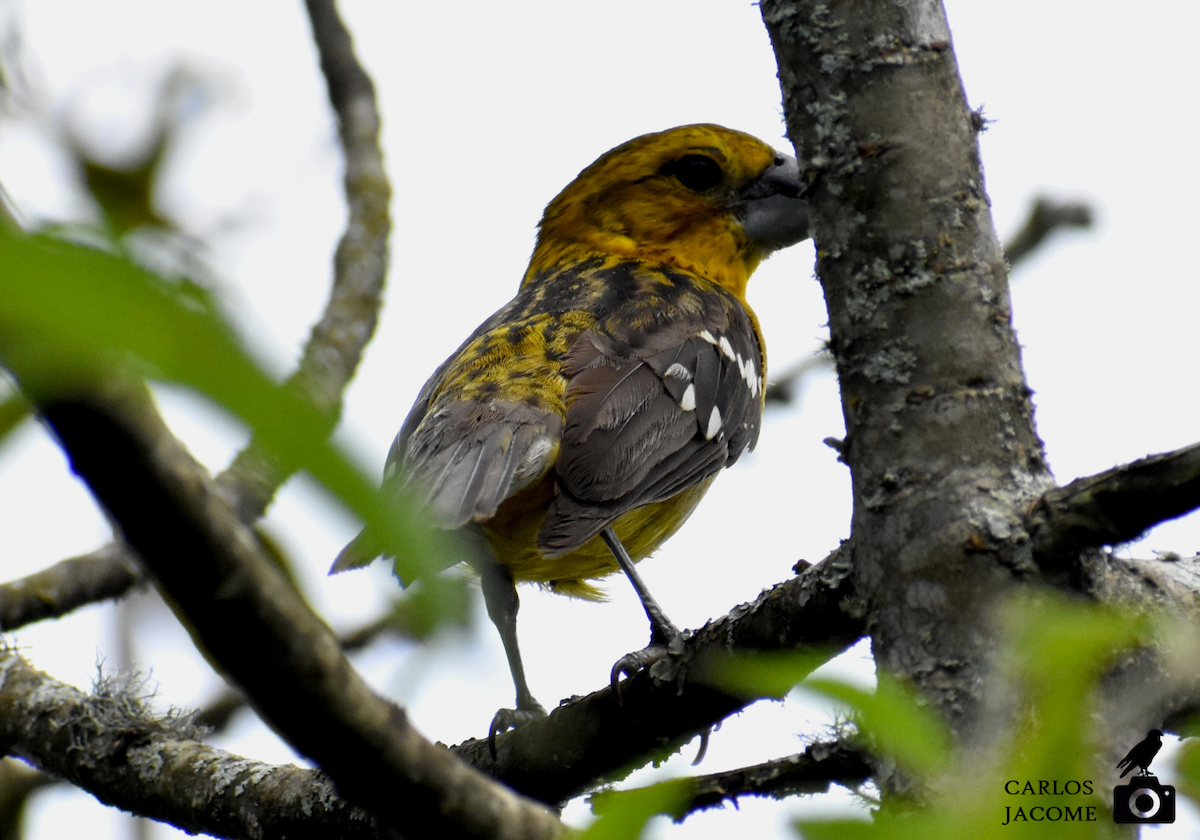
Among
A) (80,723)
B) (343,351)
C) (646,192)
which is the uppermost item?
(646,192)

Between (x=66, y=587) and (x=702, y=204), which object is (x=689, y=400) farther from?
(x=66, y=587)

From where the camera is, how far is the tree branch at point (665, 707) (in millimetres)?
2275

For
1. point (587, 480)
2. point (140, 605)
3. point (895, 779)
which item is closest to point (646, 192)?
point (587, 480)

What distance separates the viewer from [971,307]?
2148mm

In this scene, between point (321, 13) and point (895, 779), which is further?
point (321, 13)

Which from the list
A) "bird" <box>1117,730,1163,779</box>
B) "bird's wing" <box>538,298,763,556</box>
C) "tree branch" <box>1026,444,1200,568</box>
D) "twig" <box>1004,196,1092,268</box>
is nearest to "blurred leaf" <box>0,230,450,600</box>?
"bird" <box>1117,730,1163,779</box>

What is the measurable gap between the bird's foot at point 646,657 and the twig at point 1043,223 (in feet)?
8.03

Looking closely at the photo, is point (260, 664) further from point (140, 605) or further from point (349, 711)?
point (140, 605)

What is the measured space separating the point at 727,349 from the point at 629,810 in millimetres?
3745

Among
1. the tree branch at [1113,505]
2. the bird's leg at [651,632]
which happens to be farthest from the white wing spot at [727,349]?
the tree branch at [1113,505]

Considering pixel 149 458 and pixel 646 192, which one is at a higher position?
pixel 646 192

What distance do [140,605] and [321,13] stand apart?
263cm

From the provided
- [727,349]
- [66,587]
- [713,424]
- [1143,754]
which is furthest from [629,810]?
[727,349]

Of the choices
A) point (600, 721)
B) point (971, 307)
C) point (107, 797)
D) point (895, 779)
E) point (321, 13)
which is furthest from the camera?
point (321, 13)
